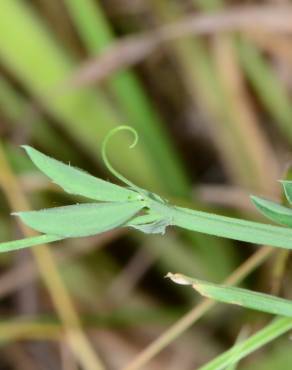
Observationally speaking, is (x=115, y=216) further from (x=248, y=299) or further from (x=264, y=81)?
(x=264, y=81)

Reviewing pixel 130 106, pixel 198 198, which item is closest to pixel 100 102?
pixel 130 106

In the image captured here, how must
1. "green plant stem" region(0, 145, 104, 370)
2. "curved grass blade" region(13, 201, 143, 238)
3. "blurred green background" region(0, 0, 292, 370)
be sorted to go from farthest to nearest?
1. "blurred green background" region(0, 0, 292, 370)
2. "green plant stem" region(0, 145, 104, 370)
3. "curved grass blade" region(13, 201, 143, 238)

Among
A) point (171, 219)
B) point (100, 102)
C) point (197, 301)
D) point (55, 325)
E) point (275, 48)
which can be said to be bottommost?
point (171, 219)

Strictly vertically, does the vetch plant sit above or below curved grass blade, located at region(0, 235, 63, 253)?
above

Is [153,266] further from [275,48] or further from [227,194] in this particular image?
[275,48]

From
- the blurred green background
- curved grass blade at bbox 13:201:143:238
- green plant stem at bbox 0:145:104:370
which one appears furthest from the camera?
the blurred green background

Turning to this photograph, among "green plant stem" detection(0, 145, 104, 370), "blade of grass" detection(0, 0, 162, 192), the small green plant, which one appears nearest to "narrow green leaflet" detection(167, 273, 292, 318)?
the small green plant

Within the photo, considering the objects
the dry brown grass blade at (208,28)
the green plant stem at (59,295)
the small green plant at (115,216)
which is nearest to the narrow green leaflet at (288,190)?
the small green plant at (115,216)

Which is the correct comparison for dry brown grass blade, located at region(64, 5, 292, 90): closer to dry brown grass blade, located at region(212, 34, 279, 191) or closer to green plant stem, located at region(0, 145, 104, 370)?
dry brown grass blade, located at region(212, 34, 279, 191)
